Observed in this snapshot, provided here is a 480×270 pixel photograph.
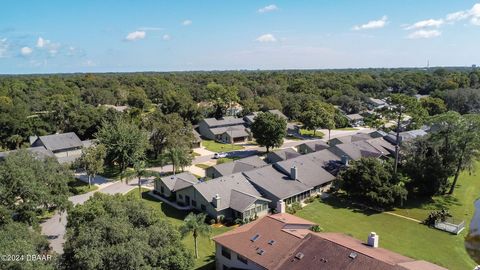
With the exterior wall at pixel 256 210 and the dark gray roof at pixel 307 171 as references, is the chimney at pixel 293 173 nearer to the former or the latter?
the dark gray roof at pixel 307 171

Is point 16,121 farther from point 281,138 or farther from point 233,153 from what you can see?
point 281,138

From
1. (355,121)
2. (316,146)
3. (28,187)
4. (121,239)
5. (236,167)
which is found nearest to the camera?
A: (121,239)

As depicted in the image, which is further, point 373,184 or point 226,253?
point 373,184

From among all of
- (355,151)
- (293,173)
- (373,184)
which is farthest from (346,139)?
(373,184)

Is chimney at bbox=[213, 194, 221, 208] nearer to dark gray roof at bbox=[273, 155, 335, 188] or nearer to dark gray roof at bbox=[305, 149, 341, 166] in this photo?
dark gray roof at bbox=[273, 155, 335, 188]

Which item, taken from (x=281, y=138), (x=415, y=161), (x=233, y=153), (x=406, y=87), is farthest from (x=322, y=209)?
(x=406, y=87)

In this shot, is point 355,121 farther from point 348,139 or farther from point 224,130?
point 224,130

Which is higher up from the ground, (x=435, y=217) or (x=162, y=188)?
(x=162, y=188)
